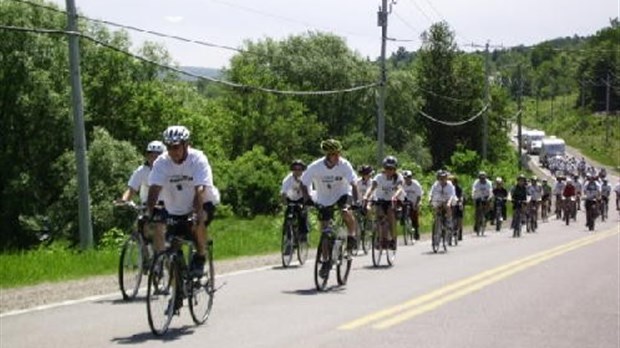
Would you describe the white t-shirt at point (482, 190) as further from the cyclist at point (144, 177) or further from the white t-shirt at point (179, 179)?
the white t-shirt at point (179, 179)

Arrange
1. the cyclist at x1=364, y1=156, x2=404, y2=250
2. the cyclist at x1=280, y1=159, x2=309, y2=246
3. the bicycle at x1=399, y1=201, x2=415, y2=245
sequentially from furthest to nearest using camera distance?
1. the bicycle at x1=399, y1=201, x2=415, y2=245
2. the cyclist at x1=280, y1=159, x2=309, y2=246
3. the cyclist at x1=364, y1=156, x2=404, y2=250

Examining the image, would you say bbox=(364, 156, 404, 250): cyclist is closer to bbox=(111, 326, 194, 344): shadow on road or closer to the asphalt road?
the asphalt road

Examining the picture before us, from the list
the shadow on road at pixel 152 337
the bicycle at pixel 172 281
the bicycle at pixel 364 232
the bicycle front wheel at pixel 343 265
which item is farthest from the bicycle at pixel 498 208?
the shadow on road at pixel 152 337

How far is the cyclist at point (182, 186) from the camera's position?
30.6ft

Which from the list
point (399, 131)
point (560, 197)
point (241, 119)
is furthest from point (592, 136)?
point (560, 197)

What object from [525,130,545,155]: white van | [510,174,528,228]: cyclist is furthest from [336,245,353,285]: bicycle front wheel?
[525,130,545,155]: white van

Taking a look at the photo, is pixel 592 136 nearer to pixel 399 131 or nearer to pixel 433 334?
pixel 399 131

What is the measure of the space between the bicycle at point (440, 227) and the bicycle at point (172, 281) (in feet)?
42.5

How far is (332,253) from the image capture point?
1298 centimetres

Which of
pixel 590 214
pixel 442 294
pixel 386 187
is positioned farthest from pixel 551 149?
pixel 442 294

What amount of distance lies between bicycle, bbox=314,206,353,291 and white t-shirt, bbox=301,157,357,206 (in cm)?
30

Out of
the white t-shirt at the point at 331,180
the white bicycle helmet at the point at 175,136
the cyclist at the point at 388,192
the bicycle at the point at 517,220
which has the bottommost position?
the bicycle at the point at 517,220

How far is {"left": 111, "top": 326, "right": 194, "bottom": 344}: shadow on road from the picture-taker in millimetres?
8766

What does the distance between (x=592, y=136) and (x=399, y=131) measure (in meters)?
74.7
